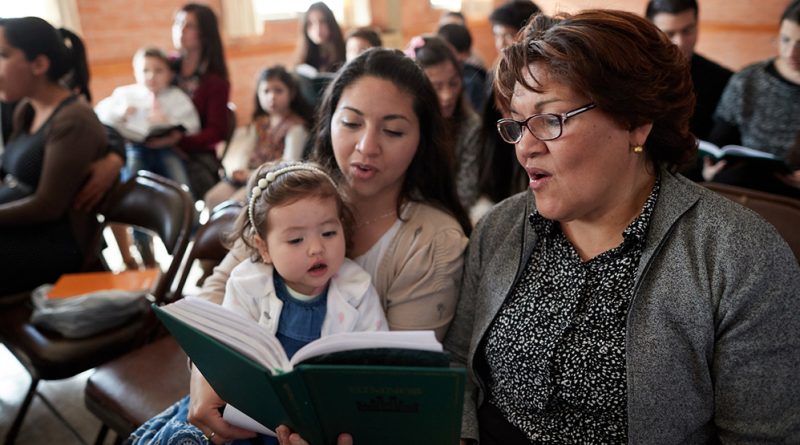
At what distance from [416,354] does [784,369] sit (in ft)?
2.35

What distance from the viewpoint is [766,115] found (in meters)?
2.88

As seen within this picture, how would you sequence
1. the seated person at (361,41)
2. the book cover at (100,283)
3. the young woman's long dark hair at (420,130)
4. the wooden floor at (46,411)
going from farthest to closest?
the seated person at (361,41) < the wooden floor at (46,411) < the book cover at (100,283) < the young woman's long dark hair at (420,130)

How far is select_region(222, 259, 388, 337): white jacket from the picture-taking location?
1486 millimetres

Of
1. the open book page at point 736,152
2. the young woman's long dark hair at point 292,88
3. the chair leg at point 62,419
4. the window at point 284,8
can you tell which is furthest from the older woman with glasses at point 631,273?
the window at point 284,8

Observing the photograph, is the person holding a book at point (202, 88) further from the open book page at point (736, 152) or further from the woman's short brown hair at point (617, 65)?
the woman's short brown hair at point (617, 65)

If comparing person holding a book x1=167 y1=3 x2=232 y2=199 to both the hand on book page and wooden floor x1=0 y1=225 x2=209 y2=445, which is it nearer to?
wooden floor x1=0 y1=225 x2=209 y2=445

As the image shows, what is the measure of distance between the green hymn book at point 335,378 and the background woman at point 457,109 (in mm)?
1703

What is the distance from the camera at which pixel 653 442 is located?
3.93 ft

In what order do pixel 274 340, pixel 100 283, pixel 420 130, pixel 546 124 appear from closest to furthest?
pixel 274 340
pixel 546 124
pixel 420 130
pixel 100 283

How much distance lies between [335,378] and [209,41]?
3.79 metres

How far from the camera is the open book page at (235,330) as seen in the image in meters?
1.07

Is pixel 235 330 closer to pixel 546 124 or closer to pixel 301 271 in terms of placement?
pixel 301 271

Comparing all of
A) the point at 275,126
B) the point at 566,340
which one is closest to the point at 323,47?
the point at 275,126

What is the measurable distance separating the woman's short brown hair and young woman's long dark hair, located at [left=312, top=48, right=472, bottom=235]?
397mm
